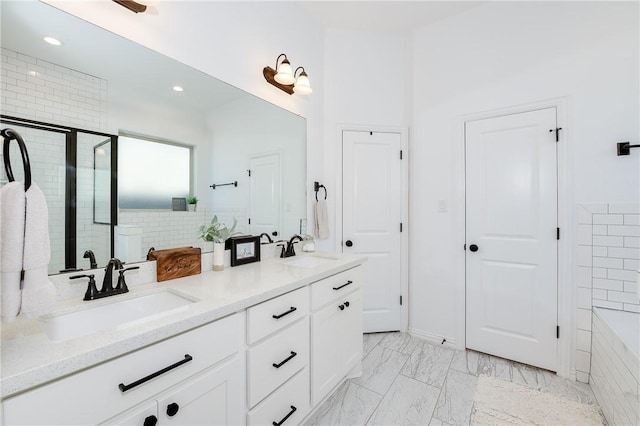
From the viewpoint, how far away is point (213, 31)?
1.71m

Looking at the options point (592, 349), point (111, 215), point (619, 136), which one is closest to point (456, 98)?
point (619, 136)

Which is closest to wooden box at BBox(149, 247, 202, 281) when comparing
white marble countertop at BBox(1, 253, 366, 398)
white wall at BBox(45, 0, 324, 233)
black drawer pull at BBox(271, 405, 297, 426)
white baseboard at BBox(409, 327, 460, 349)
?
white marble countertop at BBox(1, 253, 366, 398)

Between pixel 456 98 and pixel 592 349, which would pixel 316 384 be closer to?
pixel 592 349

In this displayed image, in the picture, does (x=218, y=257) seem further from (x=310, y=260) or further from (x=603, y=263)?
(x=603, y=263)

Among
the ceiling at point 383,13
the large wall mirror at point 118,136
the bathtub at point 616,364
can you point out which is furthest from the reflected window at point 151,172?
the bathtub at point 616,364

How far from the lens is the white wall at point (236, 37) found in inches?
52.5

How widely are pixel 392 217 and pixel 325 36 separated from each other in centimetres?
191

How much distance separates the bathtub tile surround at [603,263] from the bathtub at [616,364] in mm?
58

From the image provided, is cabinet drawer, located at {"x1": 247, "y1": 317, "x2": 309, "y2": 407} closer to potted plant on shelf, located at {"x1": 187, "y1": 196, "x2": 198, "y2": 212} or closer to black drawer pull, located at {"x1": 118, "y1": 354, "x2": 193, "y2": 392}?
black drawer pull, located at {"x1": 118, "y1": 354, "x2": 193, "y2": 392}

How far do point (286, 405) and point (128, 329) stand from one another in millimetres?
911

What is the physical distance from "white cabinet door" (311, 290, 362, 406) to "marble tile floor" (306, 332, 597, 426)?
0.58 ft

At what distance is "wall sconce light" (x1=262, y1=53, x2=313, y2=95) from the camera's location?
2.02 meters

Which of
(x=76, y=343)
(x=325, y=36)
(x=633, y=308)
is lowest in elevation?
(x=633, y=308)

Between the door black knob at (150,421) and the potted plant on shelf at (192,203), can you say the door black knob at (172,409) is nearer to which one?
the door black knob at (150,421)
